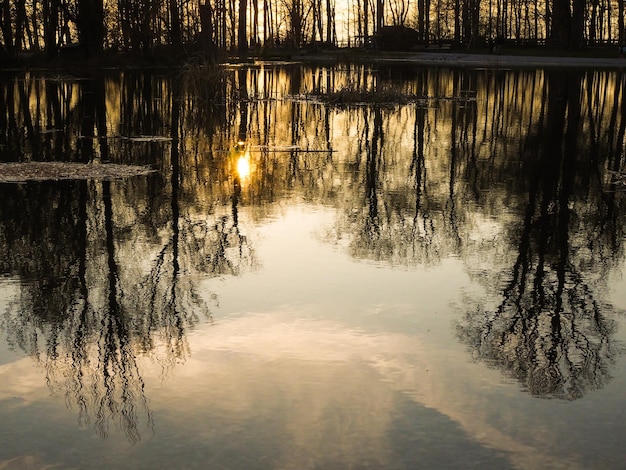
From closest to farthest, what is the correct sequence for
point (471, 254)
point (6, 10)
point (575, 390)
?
1. point (575, 390)
2. point (471, 254)
3. point (6, 10)

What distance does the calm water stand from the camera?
5168mm

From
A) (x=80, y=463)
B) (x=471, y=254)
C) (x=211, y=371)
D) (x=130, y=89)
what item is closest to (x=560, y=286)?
(x=471, y=254)

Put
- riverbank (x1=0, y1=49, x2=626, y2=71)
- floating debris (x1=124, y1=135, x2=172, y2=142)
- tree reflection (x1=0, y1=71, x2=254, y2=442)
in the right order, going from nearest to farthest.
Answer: tree reflection (x1=0, y1=71, x2=254, y2=442)
floating debris (x1=124, y1=135, x2=172, y2=142)
riverbank (x1=0, y1=49, x2=626, y2=71)

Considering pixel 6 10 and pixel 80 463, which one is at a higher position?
pixel 6 10

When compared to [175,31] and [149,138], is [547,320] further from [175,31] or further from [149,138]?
[175,31]

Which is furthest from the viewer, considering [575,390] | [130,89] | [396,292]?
[130,89]

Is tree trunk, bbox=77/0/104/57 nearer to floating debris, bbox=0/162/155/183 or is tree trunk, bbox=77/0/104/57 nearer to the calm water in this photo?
the calm water

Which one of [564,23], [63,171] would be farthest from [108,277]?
[564,23]

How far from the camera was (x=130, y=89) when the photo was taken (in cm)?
3522

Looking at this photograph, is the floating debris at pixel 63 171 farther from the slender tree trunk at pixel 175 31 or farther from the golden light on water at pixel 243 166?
the slender tree trunk at pixel 175 31

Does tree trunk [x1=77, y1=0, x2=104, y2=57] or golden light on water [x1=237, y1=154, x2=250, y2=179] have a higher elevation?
tree trunk [x1=77, y1=0, x2=104, y2=57]

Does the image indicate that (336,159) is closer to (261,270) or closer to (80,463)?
(261,270)

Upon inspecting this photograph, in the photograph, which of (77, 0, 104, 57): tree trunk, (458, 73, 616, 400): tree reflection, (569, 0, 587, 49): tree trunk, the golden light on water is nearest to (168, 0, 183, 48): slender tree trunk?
(77, 0, 104, 57): tree trunk

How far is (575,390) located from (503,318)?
162 cm
